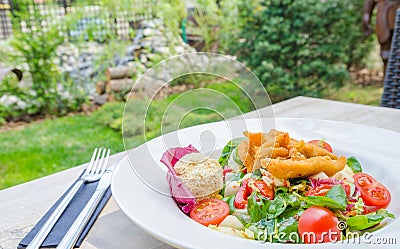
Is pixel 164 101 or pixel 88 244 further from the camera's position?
pixel 164 101

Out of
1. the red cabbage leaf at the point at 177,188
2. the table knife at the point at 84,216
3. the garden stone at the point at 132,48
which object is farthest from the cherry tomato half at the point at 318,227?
the garden stone at the point at 132,48

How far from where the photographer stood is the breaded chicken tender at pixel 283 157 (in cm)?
84

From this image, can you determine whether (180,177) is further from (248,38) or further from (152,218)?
(248,38)

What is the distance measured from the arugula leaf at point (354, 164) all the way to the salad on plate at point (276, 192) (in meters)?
0.03

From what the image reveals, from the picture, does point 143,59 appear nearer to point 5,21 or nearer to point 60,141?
point 60,141

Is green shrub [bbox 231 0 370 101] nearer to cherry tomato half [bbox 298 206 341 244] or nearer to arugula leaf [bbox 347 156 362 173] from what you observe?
arugula leaf [bbox 347 156 362 173]

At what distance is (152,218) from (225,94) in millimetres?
297

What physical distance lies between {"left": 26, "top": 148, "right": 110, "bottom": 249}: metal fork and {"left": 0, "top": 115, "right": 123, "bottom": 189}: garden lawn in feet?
6.66

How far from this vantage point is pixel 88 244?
790 mm

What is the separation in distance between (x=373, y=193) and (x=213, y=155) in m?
0.34

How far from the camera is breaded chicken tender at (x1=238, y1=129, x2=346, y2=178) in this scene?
0.84 meters

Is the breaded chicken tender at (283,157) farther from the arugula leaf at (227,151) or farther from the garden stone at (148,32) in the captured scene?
the garden stone at (148,32)

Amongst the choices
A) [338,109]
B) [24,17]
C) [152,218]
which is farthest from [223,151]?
[24,17]

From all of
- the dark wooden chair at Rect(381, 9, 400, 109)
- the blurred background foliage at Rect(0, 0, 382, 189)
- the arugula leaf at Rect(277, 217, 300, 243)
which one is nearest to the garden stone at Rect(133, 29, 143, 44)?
the blurred background foliage at Rect(0, 0, 382, 189)
